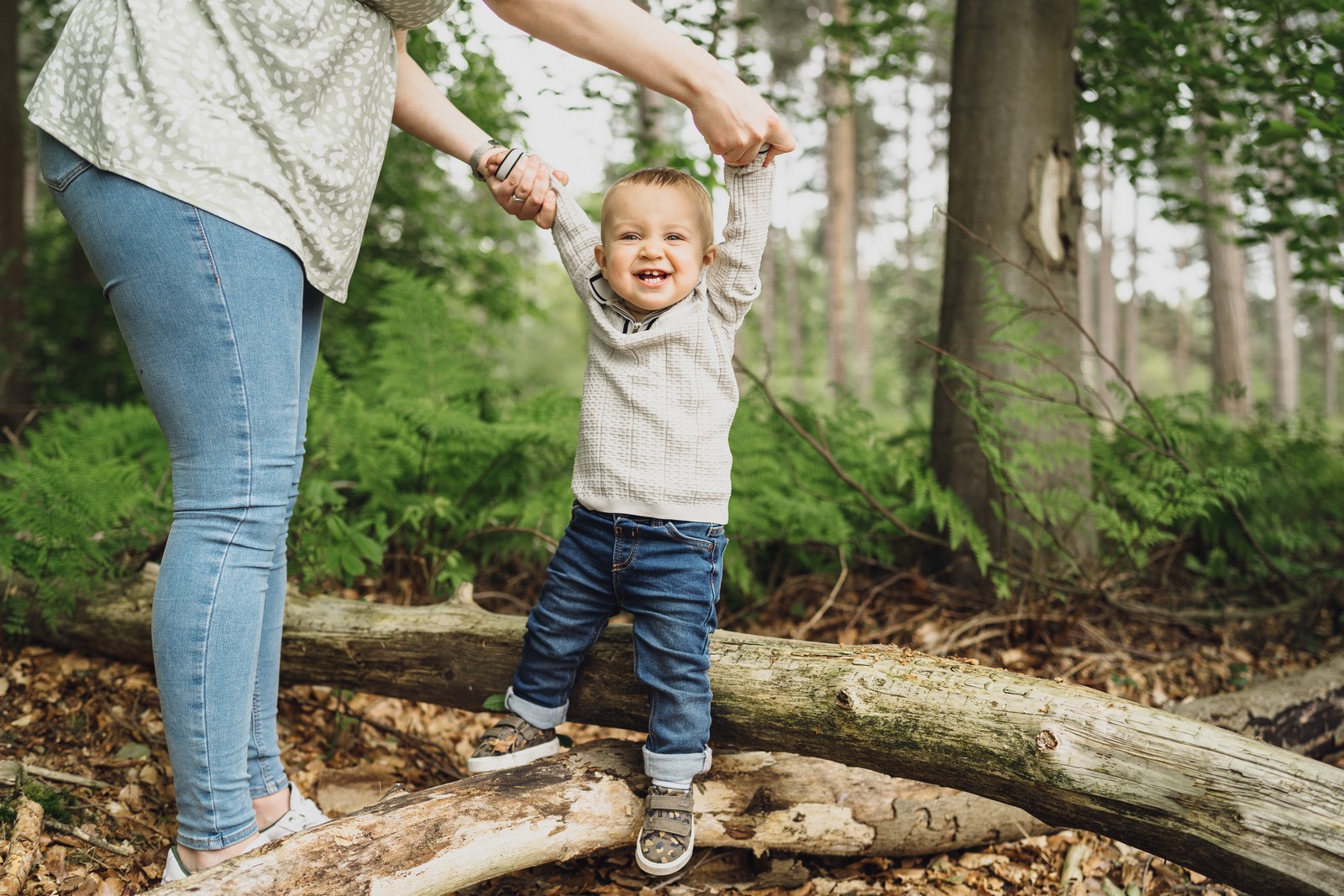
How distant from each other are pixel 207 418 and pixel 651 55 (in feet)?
3.90

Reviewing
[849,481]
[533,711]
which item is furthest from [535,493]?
[533,711]

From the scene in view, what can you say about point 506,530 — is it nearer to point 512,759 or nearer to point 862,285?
point 512,759

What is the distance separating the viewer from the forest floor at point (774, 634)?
7.74 ft

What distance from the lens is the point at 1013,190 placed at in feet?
13.4

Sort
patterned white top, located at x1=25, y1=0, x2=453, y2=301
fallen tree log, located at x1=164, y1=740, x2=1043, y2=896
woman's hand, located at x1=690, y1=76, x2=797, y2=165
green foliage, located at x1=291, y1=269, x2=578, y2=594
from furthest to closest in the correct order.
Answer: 1. green foliage, located at x1=291, y1=269, x2=578, y2=594
2. woman's hand, located at x1=690, y1=76, x2=797, y2=165
3. fallen tree log, located at x1=164, y1=740, x2=1043, y2=896
4. patterned white top, located at x1=25, y1=0, x2=453, y2=301

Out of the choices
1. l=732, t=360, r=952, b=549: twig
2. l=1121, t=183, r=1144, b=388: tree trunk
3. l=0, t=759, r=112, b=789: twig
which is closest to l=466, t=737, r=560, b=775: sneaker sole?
l=0, t=759, r=112, b=789: twig

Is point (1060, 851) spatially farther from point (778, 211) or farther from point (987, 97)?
point (778, 211)

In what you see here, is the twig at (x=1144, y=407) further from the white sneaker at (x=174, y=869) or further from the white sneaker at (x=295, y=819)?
the white sneaker at (x=174, y=869)

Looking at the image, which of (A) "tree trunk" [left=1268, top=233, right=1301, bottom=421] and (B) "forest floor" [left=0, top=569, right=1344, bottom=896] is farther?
(A) "tree trunk" [left=1268, top=233, right=1301, bottom=421]

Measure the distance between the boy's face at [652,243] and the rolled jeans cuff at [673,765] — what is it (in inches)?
44.3

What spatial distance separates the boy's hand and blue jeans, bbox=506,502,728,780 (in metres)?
0.79

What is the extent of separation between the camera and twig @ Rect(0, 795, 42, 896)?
2016mm

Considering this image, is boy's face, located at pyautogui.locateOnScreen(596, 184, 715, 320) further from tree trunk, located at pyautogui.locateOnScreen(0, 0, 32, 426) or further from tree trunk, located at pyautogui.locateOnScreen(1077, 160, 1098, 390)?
tree trunk, located at pyautogui.locateOnScreen(0, 0, 32, 426)

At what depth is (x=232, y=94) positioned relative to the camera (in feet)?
5.62
